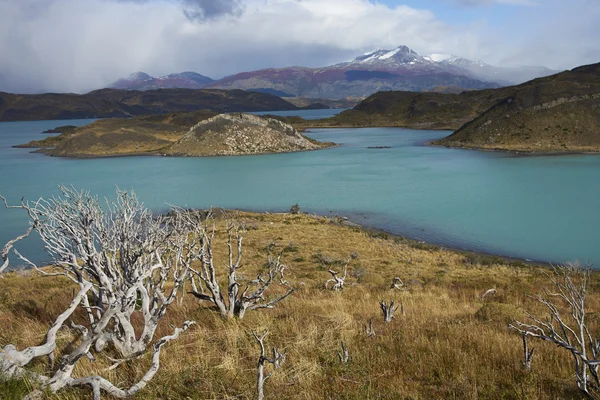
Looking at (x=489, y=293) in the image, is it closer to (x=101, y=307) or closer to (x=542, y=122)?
(x=101, y=307)

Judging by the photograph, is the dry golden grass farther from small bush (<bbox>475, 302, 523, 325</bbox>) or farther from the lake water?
the lake water

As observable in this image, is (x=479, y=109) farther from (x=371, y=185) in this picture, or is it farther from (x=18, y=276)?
(x=18, y=276)

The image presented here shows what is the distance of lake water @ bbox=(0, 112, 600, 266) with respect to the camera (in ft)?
99.7

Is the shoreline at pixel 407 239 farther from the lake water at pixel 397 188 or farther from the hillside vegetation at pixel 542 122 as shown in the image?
the hillside vegetation at pixel 542 122

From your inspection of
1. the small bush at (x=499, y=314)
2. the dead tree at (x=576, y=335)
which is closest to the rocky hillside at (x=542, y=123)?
the small bush at (x=499, y=314)

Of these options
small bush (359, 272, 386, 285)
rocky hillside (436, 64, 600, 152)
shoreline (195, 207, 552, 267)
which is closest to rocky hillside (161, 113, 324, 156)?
rocky hillside (436, 64, 600, 152)

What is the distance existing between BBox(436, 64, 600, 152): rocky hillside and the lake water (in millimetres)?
9020

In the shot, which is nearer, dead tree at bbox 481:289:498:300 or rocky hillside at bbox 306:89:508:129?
dead tree at bbox 481:289:498:300

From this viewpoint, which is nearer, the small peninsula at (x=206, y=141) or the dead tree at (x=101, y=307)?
the dead tree at (x=101, y=307)

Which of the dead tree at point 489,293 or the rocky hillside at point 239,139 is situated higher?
the rocky hillside at point 239,139

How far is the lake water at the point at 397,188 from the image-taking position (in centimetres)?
3039

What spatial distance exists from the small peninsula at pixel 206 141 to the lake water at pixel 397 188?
8.64 metres

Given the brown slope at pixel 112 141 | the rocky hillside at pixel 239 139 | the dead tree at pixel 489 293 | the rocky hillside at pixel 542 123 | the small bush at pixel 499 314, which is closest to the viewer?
the small bush at pixel 499 314

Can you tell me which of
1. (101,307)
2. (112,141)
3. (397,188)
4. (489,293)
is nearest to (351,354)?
(101,307)
